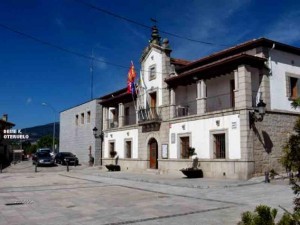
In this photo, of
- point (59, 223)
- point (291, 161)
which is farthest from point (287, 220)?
point (59, 223)

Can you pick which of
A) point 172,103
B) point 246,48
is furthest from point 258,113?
point 172,103

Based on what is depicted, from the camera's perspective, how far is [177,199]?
473 inches

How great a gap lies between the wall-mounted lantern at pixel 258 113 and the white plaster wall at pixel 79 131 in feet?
71.4

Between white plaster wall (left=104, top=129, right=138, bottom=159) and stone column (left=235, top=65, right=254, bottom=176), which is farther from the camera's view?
white plaster wall (left=104, top=129, right=138, bottom=159)

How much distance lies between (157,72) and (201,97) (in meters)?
5.22

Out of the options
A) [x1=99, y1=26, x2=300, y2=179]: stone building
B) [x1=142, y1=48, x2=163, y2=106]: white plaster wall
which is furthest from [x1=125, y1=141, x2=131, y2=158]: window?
[x1=142, y1=48, x2=163, y2=106]: white plaster wall

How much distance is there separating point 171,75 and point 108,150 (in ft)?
38.3

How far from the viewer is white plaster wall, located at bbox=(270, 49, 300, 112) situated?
20188mm

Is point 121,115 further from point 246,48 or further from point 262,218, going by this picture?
point 262,218

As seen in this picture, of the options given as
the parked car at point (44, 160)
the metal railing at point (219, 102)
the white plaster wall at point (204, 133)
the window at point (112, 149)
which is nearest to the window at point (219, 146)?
the white plaster wall at point (204, 133)

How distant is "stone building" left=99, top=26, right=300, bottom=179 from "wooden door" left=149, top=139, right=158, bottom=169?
0.07 metres

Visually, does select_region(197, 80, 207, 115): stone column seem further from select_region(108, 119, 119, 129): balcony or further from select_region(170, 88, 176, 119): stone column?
select_region(108, 119, 119, 129): balcony

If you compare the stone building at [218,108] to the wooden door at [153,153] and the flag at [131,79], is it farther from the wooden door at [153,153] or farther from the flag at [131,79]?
the flag at [131,79]

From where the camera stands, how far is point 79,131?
41.8 meters
